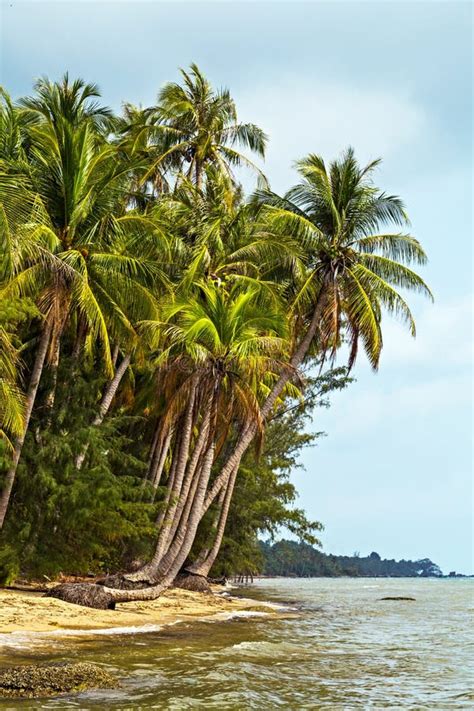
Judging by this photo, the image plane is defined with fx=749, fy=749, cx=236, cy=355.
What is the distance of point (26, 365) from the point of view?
60.5 ft

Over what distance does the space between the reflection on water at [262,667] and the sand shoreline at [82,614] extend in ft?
2.78

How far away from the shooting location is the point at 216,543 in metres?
27.1

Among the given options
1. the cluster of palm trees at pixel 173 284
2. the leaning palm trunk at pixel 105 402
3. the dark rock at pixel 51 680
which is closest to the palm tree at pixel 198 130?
the cluster of palm trees at pixel 173 284

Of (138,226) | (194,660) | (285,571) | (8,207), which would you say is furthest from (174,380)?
(285,571)

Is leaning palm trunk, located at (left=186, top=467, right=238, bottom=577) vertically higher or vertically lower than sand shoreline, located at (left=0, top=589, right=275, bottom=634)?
higher

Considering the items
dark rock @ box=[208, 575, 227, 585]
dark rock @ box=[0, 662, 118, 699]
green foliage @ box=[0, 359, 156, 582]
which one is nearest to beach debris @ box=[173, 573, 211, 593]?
green foliage @ box=[0, 359, 156, 582]

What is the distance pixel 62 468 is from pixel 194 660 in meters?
8.15

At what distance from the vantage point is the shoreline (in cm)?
1287

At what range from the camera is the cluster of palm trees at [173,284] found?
17125 millimetres

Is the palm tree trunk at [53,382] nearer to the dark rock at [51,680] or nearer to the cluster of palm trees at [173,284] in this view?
the cluster of palm trees at [173,284]

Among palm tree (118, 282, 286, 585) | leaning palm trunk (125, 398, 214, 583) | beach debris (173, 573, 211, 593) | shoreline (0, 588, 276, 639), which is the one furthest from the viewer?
beach debris (173, 573, 211, 593)

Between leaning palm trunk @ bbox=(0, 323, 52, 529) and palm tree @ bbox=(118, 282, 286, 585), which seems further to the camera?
palm tree @ bbox=(118, 282, 286, 585)

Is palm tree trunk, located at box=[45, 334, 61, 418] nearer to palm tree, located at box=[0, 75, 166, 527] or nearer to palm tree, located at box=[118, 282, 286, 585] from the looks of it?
palm tree, located at box=[0, 75, 166, 527]

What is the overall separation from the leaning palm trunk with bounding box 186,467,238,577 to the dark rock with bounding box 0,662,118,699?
17.8 meters
